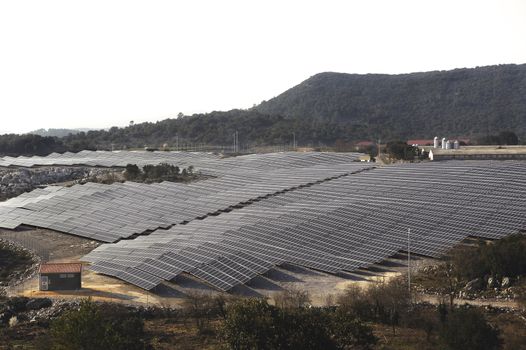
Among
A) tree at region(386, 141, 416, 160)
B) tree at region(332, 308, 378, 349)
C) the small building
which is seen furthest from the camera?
tree at region(386, 141, 416, 160)

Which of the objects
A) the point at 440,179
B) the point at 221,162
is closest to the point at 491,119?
the point at 221,162

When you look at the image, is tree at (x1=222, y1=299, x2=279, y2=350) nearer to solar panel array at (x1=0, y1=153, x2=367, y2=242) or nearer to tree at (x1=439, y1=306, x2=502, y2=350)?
tree at (x1=439, y1=306, x2=502, y2=350)

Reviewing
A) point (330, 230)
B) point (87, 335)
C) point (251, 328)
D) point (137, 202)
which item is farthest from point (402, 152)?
point (87, 335)

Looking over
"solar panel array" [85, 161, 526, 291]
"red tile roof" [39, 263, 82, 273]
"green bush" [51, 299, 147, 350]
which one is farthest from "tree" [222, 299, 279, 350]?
"red tile roof" [39, 263, 82, 273]

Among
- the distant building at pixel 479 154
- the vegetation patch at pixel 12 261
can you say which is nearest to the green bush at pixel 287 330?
the vegetation patch at pixel 12 261

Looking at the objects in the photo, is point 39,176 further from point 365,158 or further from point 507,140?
point 507,140

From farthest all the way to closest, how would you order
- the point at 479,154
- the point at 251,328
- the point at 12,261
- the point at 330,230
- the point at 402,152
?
the point at 479,154, the point at 402,152, the point at 12,261, the point at 330,230, the point at 251,328

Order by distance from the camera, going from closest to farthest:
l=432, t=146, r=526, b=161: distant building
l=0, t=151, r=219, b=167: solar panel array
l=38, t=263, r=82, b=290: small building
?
l=38, t=263, r=82, b=290: small building
l=432, t=146, r=526, b=161: distant building
l=0, t=151, r=219, b=167: solar panel array
